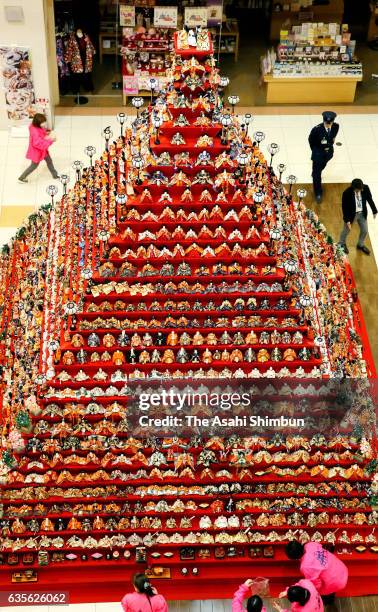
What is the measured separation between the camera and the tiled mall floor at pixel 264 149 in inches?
576

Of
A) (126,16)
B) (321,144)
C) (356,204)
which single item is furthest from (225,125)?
(126,16)

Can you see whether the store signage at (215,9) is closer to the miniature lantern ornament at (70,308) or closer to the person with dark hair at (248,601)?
the miniature lantern ornament at (70,308)

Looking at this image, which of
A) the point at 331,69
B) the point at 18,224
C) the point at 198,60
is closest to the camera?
the point at 198,60

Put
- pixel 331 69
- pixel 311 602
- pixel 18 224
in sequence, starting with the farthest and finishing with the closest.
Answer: pixel 331 69, pixel 18 224, pixel 311 602

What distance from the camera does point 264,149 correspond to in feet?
51.5

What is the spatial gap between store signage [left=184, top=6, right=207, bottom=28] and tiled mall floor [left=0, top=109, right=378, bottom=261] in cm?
177

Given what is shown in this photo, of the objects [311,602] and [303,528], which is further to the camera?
[303,528]

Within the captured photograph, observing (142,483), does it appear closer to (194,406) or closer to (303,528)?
(194,406)

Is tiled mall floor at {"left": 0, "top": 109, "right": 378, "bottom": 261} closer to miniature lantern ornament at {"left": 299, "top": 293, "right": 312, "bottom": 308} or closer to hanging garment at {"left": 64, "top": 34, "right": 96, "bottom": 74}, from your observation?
hanging garment at {"left": 64, "top": 34, "right": 96, "bottom": 74}

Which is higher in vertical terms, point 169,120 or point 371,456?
point 169,120

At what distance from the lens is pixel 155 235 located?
9883 mm

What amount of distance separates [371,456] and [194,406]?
198cm

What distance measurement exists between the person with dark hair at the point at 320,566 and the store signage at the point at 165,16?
9127 mm

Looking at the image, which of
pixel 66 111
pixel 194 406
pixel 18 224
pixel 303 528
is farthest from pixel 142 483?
pixel 66 111
